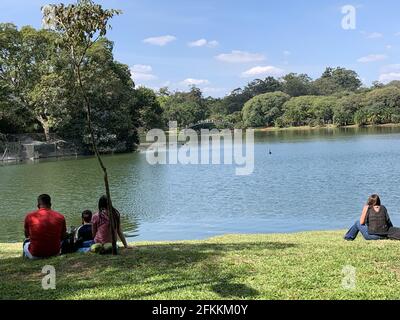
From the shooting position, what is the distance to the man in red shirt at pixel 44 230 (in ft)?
24.3

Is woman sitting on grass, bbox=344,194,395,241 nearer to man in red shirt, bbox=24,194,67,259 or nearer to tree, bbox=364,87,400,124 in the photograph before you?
man in red shirt, bbox=24,194,67,259

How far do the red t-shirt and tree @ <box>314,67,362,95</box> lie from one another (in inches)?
5820

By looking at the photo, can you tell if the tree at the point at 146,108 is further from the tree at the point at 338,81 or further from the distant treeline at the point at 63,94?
the tree at the point at 338,81

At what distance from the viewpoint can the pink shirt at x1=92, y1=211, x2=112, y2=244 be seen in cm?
770

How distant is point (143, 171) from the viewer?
36.5 meters

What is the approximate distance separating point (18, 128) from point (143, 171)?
27730mm

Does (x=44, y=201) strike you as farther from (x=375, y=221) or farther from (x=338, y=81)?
(x=338, y=81)

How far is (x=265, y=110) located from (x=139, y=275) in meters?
124

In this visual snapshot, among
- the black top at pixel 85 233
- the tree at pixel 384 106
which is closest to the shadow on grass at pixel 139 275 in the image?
the black top at pixel 85 233
